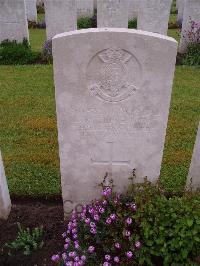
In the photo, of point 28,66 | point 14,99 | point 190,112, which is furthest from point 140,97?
point 28,66

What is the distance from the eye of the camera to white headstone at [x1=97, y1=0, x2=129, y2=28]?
353 inches

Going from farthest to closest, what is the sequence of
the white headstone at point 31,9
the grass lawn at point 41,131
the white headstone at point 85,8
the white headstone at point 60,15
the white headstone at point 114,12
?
1. the white headstone at point 85,8
2. the white headstone at point 31,9
3. the white headstone at point 60,15
4. the white headstone at point 114,12
5. the grass lawn at point 41,131

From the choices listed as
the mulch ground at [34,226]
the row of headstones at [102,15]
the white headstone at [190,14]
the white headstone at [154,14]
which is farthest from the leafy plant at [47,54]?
the mulch ground at [34,226]

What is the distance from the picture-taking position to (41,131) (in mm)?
5734

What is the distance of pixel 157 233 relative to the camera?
3.07 meters

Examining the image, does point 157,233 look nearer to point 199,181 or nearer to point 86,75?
point 199,181

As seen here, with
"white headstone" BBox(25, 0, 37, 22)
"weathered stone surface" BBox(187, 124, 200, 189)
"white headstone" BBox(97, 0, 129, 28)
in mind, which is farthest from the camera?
"white headstone" BBox(25, 0, 37, 22)

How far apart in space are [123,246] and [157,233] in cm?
34

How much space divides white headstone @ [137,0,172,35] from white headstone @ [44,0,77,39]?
1784mm

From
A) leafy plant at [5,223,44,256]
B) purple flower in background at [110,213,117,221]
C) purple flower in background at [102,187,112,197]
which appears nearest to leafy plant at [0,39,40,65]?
leafy plant at [5,223,44,256]

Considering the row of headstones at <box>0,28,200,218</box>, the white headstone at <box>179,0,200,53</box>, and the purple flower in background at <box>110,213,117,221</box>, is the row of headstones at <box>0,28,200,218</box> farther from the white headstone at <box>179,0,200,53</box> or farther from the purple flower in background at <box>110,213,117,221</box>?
the white headstone at <box>179,0,200,53</box>

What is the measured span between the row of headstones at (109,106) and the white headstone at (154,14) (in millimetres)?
6539

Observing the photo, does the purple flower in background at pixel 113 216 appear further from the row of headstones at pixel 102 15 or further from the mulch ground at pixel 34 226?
the row of headstones at pixel 102 15

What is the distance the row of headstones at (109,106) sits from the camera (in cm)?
295
